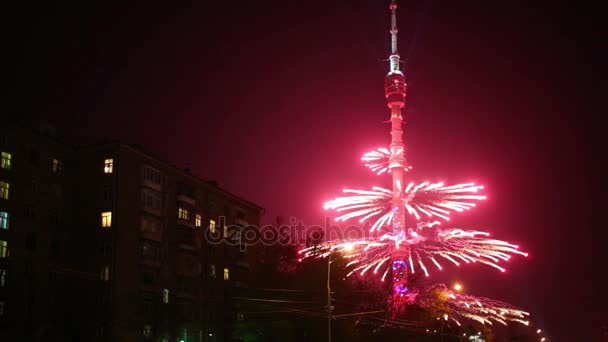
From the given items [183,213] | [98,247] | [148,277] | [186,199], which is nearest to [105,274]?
[98,247]

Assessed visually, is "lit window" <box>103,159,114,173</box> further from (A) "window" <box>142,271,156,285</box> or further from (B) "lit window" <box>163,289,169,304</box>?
(B) "lit window" <box>163,289,169,304</box>

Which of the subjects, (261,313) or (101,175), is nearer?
(101,175)

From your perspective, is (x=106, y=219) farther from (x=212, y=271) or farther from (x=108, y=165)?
(x=212, y=271)

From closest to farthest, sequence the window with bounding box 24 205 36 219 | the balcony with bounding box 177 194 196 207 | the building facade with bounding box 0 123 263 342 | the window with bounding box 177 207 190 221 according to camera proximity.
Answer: the building facade with bounding box 0 123 263 342
the window with bounding box 24 205 36 219
the balcony with bounding box 177 194 196 207
the window with bounding box 177 207 190 221

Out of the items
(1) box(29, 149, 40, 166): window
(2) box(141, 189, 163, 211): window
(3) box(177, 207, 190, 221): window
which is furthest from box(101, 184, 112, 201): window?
(3) box(177, 207, 190, 221): window

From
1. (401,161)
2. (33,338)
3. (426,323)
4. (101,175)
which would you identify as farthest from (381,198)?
(33,338)

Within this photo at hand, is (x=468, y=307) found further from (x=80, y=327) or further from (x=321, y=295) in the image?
(x=80, y=327)
